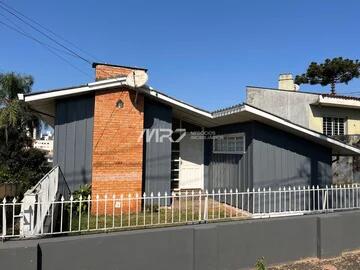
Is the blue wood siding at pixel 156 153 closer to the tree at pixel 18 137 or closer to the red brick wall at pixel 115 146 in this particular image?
the red brick wall at pixel 115 146

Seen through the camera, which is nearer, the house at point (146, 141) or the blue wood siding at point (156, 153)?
the house at point (146, 141)

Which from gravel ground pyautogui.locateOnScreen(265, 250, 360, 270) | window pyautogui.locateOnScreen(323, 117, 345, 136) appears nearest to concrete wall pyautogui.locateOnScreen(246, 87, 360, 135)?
window pyautogui.locateOnScreen(323, 117, 345, 136)

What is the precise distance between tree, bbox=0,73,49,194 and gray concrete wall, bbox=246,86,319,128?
45.5 ft

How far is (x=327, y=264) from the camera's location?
23.8 ft

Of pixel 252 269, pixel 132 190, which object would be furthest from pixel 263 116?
pixel 252 269

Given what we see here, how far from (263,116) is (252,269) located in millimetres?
5128

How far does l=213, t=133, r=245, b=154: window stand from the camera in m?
12.5

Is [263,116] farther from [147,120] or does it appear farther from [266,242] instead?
[266,242]

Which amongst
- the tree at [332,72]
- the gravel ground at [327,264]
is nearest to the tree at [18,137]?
the gravel ground at [327,264]

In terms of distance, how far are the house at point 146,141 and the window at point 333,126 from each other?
A: 1010cm

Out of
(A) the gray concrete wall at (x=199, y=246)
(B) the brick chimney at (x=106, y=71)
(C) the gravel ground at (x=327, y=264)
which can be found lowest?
(C) the gravel ground at (x=327, y=264)

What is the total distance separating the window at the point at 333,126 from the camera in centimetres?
2233

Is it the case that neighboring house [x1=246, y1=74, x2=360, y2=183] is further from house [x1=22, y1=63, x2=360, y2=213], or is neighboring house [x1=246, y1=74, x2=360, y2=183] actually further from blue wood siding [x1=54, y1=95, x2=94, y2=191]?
blue wood siding [x1=54, y1=95, x2=94, y2=191]

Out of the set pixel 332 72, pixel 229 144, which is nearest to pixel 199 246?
pixel 229 144
